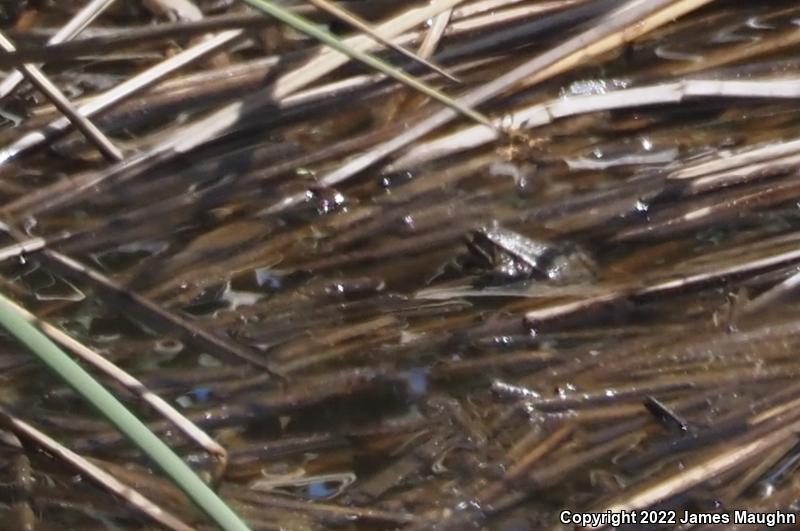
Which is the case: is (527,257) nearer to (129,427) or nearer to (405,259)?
(405,259)

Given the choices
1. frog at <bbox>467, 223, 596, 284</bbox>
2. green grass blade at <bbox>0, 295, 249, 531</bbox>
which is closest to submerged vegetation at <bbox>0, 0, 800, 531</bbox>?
frog at <bbox>467, 223, 596, 284</bbox>

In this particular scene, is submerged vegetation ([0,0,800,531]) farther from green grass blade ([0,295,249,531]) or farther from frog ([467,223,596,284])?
green grass blade ([0,295,249,531])

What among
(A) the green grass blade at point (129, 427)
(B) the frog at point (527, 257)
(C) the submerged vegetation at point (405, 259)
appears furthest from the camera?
(B) the frog at point (527, 257)

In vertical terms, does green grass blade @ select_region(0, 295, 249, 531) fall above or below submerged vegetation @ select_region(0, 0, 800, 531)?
below

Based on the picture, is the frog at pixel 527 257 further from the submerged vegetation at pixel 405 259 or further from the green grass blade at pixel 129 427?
the green grass blade at pixel 129 427

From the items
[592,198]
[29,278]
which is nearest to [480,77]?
[592,198]

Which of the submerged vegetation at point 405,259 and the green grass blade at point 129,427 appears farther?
the submerged vegetation at point 405,259

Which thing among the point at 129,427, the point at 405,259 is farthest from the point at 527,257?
the point at 129,427

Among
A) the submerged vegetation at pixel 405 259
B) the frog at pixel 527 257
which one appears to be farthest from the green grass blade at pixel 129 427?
the frog at pixel 527 257

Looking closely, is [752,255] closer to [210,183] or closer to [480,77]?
[480,77]
